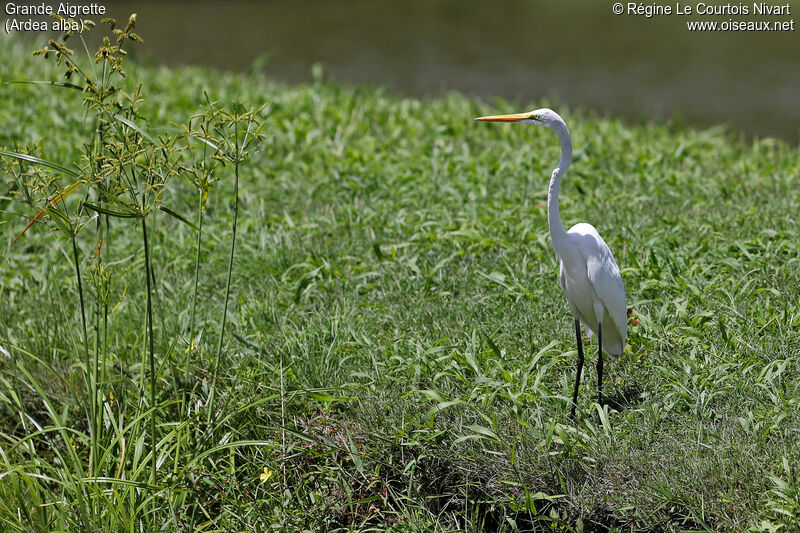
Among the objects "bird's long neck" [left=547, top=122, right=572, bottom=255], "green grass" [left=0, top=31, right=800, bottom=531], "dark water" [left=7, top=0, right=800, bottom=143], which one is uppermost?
"dark water" [left=7, top=0, right=800, bottom=143]

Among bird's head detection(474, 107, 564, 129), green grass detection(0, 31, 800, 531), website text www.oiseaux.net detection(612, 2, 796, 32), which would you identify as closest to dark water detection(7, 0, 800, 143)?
website text www.oiseaux.net detection(612, 2, 796, 32)

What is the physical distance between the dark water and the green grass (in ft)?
10.1

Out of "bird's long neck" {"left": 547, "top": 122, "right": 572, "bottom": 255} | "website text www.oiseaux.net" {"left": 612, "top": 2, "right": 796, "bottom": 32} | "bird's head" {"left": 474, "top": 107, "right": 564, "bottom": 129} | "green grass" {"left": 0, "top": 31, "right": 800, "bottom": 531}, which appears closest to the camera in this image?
"green grass" {"left": 0, "top": 31, "right": 800, "bottom": 531}

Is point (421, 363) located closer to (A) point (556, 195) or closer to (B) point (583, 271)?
(B) point (583, 271)

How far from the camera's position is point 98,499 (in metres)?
2.37

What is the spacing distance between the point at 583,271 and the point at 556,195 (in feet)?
1.05

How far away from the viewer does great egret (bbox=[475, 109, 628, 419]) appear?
9.46 feet

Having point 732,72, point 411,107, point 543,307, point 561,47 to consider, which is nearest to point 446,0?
point 561,47

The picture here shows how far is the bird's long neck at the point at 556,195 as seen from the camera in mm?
2834

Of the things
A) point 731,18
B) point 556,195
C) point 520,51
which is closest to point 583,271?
point 556,195

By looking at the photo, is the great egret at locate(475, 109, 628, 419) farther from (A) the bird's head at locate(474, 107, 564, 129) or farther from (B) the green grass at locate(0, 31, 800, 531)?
(B) the green grass at locate(0, 31, 800, 531)

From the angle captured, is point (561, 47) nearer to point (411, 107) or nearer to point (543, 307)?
point (411, 107)

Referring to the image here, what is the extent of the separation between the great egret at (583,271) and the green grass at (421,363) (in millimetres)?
192

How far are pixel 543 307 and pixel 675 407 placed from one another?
804mm
